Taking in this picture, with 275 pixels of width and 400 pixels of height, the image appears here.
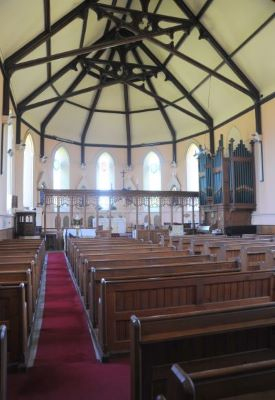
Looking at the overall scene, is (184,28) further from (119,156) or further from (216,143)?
(119,156)

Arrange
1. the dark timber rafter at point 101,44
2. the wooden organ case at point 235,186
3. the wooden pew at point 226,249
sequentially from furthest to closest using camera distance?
the wooden organ case at point 235,186, the dark timber rafter at point 101,44, the wooden pew at point 226,249

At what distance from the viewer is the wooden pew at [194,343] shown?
1784 mm

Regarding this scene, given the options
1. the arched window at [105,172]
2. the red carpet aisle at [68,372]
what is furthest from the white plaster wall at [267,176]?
the red carpet aisle at [68,372]

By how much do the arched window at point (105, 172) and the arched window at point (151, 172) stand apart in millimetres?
1815

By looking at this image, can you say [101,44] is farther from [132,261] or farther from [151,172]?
[151,172]

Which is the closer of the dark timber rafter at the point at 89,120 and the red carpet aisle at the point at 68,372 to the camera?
the red carpet aisle at the point at 68,372

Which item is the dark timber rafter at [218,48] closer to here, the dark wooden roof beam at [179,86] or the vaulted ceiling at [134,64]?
the vaulted ceiling at [134,64]

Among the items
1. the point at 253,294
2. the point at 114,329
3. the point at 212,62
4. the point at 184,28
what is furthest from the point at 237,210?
the point at 114,329

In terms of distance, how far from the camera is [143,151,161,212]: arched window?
734 inches

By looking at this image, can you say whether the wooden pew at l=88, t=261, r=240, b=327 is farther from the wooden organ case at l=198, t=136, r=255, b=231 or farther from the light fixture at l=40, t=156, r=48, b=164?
the light fixture at l=40, t=156, r=48, b=164

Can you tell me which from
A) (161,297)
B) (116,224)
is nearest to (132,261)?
(161,297)

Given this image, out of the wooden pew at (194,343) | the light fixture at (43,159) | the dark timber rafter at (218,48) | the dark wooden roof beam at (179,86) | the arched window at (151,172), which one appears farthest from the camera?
the arched window at (151,172)

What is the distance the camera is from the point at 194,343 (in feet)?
6.58

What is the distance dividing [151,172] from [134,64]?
20.7ft
